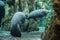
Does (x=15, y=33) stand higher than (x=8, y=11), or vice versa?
(x=8, y=11)

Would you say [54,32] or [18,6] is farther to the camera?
[18,6]

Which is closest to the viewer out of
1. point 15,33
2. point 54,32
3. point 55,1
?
point 55,1

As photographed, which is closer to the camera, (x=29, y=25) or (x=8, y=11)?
(x=29, y=25)

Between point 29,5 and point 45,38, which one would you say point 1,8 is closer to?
point 29,5

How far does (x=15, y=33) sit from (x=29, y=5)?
1.63 metres

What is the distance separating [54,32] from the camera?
6.14 ft

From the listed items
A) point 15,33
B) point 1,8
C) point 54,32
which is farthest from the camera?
point 1,8

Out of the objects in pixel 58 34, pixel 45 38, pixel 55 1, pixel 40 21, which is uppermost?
pixel 55 1

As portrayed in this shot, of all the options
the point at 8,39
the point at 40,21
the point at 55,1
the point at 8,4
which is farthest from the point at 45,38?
the point at 40,21

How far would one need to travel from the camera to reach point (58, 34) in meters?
1.80

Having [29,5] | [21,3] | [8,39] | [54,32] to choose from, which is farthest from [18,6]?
[54,32]

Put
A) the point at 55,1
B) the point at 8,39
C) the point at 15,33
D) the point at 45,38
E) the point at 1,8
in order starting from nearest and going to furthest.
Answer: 1. the point at 55,1
2. the point at 45,38
3. the point at 8,39
4. the point at 15,33
5. the point at 1,8

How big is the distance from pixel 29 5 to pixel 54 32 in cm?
352

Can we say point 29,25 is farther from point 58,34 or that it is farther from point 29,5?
point 58,34
